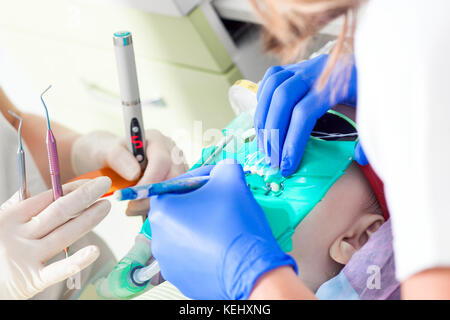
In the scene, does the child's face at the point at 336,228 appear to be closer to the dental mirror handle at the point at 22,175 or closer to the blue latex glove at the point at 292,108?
the blue latex glove at the point at 292,108

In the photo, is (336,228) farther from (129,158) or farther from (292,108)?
(129,158)

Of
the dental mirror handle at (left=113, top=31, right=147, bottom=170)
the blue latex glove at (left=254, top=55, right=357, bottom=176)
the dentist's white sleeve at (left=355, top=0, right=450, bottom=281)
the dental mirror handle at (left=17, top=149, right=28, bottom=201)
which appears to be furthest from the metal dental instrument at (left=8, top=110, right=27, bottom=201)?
the dentist's white sleeve at (left=355, top=0, right=450, bottom=281)

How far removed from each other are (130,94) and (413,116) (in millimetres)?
623

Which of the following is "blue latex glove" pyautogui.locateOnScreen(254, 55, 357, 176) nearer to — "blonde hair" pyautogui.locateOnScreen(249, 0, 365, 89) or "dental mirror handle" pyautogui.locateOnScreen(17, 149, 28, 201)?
"blonde hair" pyautogui.locateOnScreen(249, 0, 365, 89)

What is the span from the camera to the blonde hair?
51cm

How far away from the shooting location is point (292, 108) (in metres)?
0.74

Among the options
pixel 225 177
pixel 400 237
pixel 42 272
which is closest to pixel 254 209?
pixel 225 177

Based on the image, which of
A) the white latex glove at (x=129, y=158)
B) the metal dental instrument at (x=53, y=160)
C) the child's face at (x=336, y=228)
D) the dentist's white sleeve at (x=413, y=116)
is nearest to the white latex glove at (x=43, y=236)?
the metal dental instrument at (x=53, y=160)

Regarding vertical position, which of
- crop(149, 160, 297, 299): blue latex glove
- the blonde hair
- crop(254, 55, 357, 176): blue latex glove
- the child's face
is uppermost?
the blonde hair

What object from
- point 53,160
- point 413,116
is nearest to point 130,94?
point 53,160

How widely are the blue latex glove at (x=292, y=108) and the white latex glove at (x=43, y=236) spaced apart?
0.27m

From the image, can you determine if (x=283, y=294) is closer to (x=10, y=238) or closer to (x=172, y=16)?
(x=10, y=238)

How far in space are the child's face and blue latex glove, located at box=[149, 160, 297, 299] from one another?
148mm

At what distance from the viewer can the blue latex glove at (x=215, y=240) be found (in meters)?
0.53
